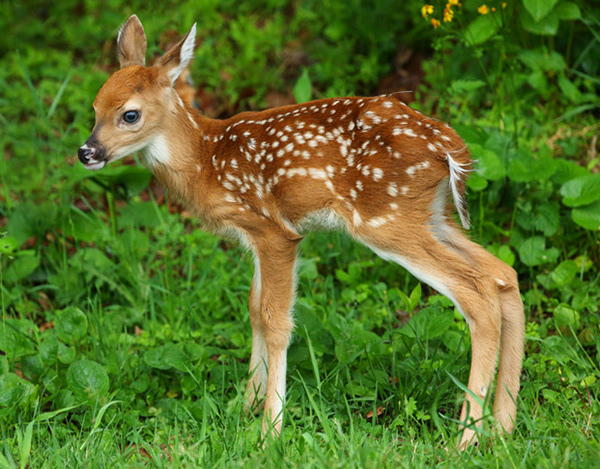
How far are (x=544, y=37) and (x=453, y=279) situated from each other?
320cm

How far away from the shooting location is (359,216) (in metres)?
3.62

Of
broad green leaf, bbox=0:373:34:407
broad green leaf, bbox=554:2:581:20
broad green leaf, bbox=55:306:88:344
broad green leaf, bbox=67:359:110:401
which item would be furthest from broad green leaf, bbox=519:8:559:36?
broad green leaf, bbox=0:373:34:407

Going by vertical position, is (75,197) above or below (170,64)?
below

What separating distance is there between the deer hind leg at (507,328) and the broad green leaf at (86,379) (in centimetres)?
182

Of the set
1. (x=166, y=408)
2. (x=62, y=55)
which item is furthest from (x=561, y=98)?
(x=62, y=55)

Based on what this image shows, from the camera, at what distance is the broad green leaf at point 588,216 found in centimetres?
454

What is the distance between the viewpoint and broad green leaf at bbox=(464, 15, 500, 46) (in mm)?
4998

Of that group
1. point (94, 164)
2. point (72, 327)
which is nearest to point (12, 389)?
point (72, 327)

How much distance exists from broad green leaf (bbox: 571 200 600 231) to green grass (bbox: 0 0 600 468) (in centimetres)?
1

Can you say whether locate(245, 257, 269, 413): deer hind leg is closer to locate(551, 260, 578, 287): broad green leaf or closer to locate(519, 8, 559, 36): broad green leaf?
locate(551, 260, 578, 287): broad green leaf

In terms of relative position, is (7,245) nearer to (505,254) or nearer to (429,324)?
(429,324)

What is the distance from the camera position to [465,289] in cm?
356

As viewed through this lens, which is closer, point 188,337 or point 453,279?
point 453,279

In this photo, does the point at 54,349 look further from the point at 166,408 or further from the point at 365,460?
the point at 365,460
